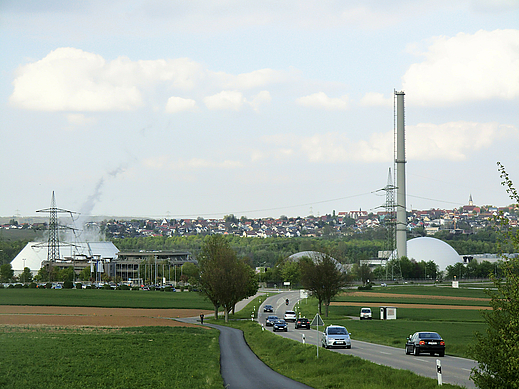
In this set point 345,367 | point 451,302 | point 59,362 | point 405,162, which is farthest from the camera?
point 405,162

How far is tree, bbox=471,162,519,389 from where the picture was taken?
44.2 ft

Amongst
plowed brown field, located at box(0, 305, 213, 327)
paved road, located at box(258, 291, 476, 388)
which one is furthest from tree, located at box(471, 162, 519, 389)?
plowed brown field, located at box(0, 305, 213, 327)

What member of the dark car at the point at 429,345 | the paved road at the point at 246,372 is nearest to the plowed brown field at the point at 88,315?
the paved road at the point at 246,372

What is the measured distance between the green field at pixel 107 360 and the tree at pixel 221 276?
27936 millimetres

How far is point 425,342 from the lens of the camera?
35875 millimetres

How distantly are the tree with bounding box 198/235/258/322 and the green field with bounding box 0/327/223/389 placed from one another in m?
27.9

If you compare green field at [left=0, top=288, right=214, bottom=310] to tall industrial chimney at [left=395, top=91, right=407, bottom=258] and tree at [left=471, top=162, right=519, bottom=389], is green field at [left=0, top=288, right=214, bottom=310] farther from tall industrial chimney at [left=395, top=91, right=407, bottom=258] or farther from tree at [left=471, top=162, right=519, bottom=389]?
tall industrial chimney at [left=395, top=91, right=407, bottom=258]

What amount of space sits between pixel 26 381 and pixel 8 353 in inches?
468

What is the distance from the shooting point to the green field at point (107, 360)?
79.3 feet

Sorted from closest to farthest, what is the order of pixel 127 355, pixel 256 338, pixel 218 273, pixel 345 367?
pixel 345 367
pixel 127 355
pixel 256 338
pixel 218 273

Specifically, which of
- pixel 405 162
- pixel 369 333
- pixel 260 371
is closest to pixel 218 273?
pixel 369 333

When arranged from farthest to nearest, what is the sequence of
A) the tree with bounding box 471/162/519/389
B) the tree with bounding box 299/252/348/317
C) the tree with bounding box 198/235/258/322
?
the tree with bounding box 299/252/348/317, the tree with bounding box 198/235/258/322, the tree with bounding box 471/162/519/389

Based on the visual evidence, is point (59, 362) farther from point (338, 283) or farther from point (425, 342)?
point (338, 283)

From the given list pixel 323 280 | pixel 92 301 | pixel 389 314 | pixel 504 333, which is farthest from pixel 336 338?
pixel 92 301
